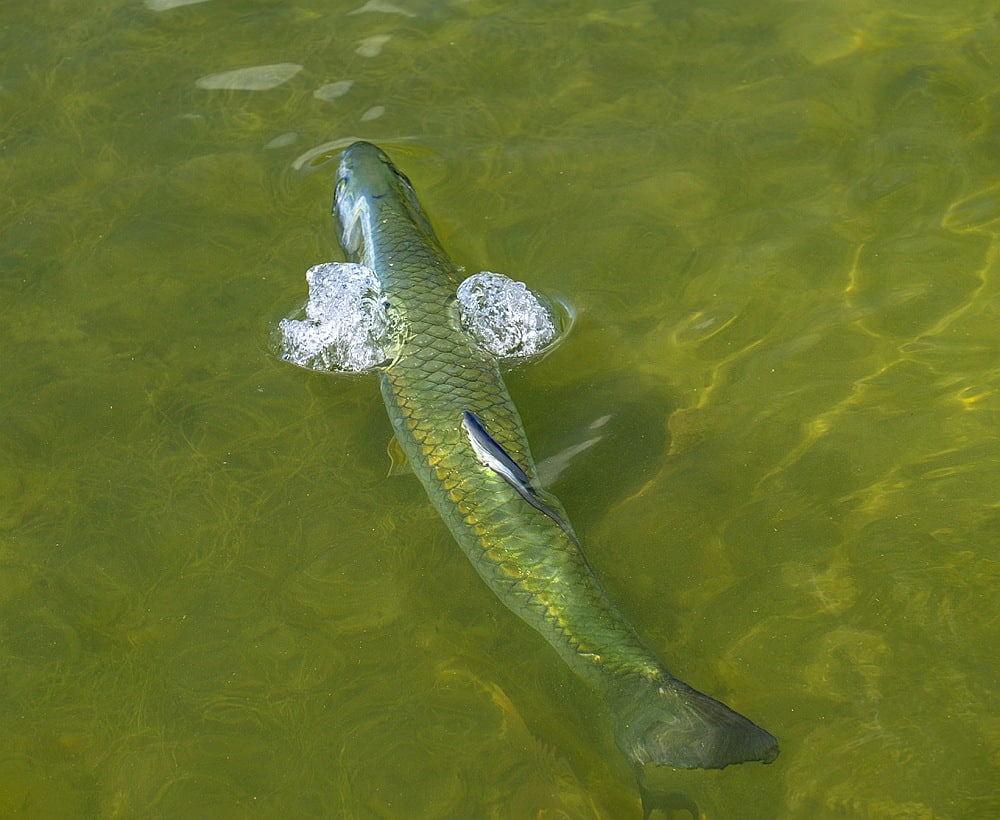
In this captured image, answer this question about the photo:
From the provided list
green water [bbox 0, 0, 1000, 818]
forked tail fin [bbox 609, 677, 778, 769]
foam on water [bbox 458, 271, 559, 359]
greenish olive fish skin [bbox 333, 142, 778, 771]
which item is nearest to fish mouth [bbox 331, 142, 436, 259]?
greenish olive fish skin [bbox 333, 142, 778, 771]

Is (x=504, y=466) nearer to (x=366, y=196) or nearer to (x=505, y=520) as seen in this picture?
(x=505, y=520)

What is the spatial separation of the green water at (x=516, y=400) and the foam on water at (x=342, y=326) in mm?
118

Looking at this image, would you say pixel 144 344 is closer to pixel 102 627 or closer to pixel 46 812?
pixel 102 627

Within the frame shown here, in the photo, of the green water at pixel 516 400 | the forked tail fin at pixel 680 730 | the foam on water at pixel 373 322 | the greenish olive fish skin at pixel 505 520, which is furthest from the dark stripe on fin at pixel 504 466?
the foam on water at pixel 373 322

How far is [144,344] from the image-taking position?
4477 mm

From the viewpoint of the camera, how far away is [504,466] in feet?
10.9

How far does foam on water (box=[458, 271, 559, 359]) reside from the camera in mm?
4172

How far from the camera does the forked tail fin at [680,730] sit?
269 cm

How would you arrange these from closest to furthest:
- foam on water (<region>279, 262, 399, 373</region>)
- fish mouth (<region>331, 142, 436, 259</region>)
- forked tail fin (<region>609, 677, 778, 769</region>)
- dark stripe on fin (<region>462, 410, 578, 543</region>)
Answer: forked tail fin (<region>609, 677, 778, 769</region>), dark stripe on fin (<region>462, 410, 578, 543</region>), foam on water (<region>279, 262, 399, 373</region>), fish mouth (<region>331, 142, 436, 259</region>)

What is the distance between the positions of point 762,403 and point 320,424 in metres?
1.78

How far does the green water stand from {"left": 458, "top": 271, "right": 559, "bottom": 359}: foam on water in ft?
0.44

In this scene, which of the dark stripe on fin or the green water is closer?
the green water

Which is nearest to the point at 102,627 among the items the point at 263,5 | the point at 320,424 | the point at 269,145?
the point at 320,424

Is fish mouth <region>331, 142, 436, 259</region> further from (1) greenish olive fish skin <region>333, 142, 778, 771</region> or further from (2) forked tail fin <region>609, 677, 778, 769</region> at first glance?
(2) forked tail fin <region>609, 677, 778, 769</region>
